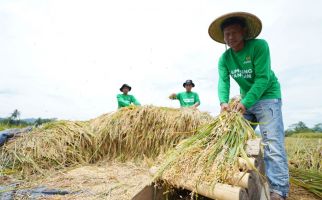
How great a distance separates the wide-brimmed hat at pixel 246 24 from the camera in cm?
292

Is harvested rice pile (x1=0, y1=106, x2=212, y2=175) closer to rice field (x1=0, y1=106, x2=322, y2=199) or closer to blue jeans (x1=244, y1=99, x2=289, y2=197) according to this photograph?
rice field (x1=0, y1=106, x2=322, y2=199)

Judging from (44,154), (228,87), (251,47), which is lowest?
(44,154)

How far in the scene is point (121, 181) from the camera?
12.3 ft

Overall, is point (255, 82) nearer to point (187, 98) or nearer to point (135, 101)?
point (187, 98)

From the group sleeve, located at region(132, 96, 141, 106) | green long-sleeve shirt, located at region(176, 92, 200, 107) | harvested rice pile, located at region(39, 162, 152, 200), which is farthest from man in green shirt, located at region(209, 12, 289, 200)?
sleeve, located at region(132, 96, 141, 106)

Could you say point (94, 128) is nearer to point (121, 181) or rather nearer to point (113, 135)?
point (113, 135)

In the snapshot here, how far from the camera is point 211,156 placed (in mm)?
2094

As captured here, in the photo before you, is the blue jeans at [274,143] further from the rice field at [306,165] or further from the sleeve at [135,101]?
the sleeve at [135,101]

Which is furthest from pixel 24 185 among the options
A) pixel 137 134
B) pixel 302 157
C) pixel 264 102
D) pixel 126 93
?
pixel 126 93

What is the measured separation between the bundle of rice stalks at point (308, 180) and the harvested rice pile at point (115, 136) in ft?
5.48

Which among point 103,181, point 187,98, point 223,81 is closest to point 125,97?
point 187,98

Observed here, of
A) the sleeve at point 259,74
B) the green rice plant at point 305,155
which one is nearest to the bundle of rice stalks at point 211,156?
the sleeve at point 259,74

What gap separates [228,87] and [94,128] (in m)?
3.13

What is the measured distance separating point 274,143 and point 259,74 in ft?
2.11
